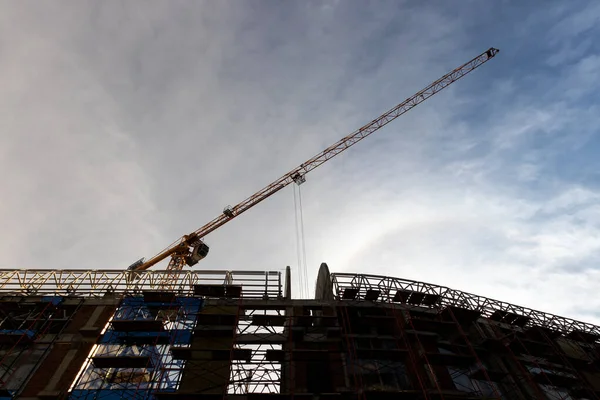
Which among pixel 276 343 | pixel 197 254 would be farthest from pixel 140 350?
pixel 197 254

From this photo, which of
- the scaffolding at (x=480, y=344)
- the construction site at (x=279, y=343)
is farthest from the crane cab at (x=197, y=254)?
the scaffolding at (x=480, y=344)

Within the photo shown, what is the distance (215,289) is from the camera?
73.2ft

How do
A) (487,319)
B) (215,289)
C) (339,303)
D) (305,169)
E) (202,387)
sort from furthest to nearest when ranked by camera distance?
(305,169)
(487,319)
(215,289)
(339,303)
(202,387)

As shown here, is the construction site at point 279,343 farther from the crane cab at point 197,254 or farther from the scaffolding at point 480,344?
the crane cab at point 197,254

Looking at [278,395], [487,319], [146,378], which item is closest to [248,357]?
[278,395]

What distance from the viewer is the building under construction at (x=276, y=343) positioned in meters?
17.4

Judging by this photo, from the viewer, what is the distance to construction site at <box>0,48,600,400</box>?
17.4 meters

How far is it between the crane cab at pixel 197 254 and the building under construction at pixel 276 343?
92.8ft

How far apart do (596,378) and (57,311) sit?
3720cm

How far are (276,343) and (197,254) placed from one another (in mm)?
37489

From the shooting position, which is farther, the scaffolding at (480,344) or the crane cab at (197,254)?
the crane cab at (197,254)

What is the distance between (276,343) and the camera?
19.6 meters

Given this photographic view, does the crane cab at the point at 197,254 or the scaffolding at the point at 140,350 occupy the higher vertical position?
the crane cab at the point at 197,254

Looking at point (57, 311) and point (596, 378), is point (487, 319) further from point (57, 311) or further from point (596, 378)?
point (57, 311)
